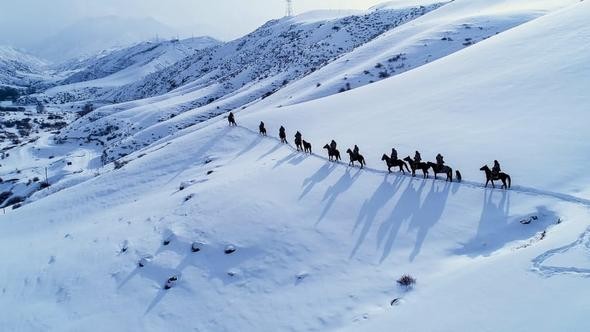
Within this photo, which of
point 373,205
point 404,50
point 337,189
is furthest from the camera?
point 404,50

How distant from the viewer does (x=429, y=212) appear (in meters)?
19.8

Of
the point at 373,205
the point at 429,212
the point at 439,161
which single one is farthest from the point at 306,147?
the point at 429,212

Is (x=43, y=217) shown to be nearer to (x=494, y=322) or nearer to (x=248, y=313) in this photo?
(x=248, y=313)

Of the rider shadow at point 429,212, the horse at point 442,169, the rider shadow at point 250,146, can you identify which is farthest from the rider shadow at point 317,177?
the rider shadow at point 250,146

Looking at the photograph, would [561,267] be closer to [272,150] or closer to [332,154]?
[332,154]

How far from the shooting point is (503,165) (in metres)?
22.1

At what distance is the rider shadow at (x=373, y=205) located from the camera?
19.4 meters

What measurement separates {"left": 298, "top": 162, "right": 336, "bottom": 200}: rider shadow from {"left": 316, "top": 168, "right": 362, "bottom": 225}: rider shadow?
43.6 inches

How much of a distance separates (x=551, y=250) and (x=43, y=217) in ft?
112

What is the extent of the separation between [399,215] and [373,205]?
170 cm

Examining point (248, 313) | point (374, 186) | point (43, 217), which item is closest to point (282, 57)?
point (43, 217)

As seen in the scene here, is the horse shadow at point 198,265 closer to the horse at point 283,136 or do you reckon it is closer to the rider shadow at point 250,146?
the horse at point 283,136

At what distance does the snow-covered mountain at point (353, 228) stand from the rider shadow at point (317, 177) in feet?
0.40

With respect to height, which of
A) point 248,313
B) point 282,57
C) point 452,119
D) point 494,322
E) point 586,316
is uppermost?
point 282,57
